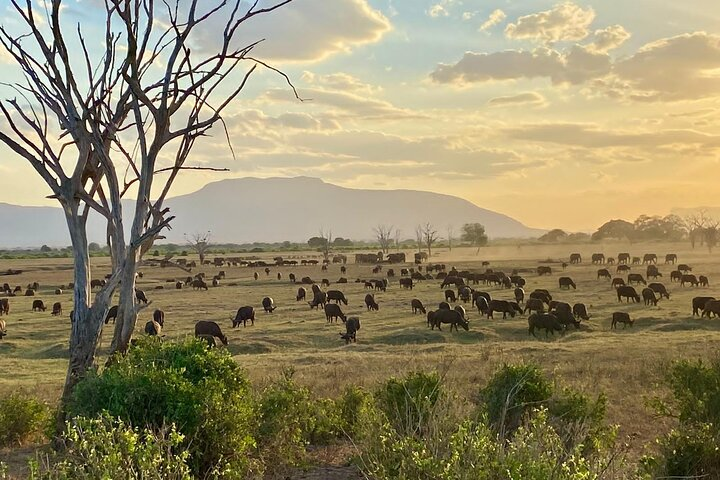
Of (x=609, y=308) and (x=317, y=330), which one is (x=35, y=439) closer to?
(x=317, y=330)

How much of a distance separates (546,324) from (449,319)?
430cm

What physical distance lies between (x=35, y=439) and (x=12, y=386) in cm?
731

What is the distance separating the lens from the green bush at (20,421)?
9.72 m

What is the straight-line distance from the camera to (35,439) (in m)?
10.1

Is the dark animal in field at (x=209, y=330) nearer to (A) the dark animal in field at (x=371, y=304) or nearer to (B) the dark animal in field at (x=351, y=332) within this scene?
(B) the dark animal in field at (x=351, y=332)

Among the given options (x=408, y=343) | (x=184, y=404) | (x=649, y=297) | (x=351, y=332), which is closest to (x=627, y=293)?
(x=649, y=297)

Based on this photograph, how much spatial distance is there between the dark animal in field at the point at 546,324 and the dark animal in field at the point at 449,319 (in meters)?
2.84

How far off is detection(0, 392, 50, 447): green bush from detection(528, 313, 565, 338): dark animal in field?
2136 cm

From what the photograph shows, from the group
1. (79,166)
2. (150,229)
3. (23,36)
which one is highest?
(23,36)

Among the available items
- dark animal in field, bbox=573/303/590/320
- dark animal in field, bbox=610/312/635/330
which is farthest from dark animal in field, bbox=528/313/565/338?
dark animal in field, bbox=573/303/590/320

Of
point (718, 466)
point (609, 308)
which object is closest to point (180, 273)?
point (609, 308)

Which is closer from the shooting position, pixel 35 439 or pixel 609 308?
pixel 35 439

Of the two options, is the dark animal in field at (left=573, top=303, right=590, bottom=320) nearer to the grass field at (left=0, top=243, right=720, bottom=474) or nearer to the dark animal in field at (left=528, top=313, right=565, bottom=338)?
the grass field at (left=0, top=243, right=720, bottom=474)

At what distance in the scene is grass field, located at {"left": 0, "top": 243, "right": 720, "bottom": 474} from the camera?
14430mm
